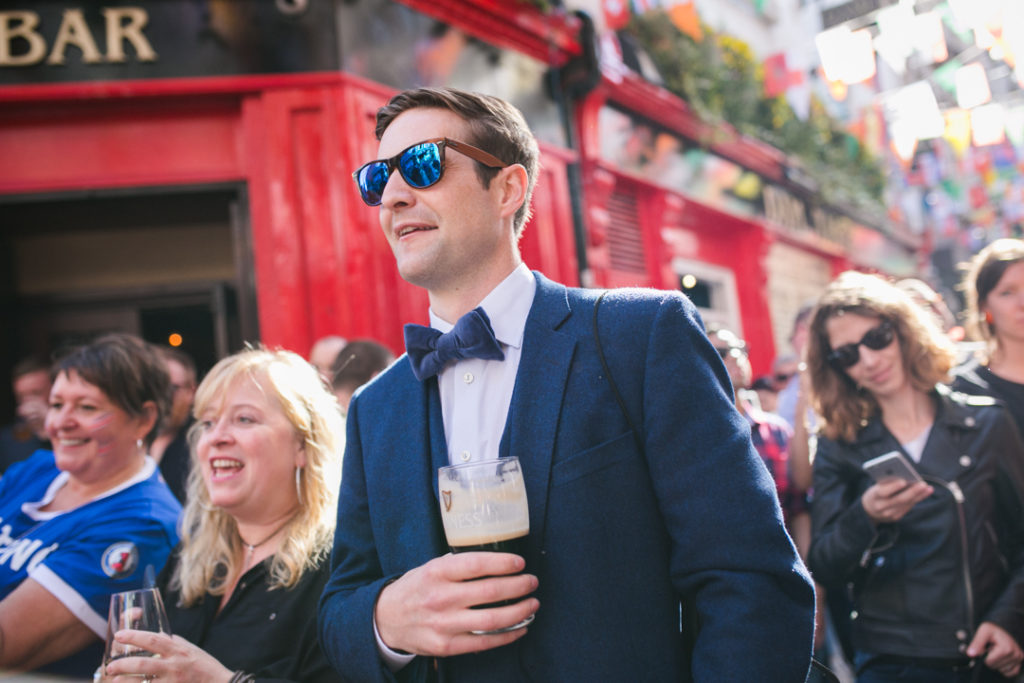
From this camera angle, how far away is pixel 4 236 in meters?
6.06

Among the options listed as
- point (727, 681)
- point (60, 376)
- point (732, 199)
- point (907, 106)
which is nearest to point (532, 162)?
point (727, 681)

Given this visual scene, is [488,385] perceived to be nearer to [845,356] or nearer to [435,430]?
[435,430]

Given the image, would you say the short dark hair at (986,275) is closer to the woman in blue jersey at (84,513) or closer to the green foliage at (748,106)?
the woman in blue jersey at (84,513)

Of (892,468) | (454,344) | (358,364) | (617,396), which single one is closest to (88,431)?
(358,364)

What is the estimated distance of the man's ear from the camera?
171cm

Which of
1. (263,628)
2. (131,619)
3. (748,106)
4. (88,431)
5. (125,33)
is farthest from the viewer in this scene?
(748,106)

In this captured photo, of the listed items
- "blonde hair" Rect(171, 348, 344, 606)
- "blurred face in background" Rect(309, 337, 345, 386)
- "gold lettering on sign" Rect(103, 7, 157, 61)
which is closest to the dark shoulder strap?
"blonde hair" Rect(171, 348, 344, 606)

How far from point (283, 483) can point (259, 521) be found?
149 millimetres

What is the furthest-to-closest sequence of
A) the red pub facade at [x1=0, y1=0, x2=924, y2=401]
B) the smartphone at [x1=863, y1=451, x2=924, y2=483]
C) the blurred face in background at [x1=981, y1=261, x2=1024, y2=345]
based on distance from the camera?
1. the red pub facade at [x1=0, y1=0, x2=924, y2=401]
2. the blurred face in background at [x1=981, y1=261, x2=1024, y2=345]
3. the smartphone at [x1=863, y1=451, x2=924, y2=483]

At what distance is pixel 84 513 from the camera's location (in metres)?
2.66

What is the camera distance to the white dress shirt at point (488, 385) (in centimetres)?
157

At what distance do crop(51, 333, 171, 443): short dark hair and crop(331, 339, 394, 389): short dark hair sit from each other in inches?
29.0

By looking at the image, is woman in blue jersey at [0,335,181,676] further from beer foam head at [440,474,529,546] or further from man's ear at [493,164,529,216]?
man's ear at [493,164,529,216]

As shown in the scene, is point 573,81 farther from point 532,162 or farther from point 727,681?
point 727,681
